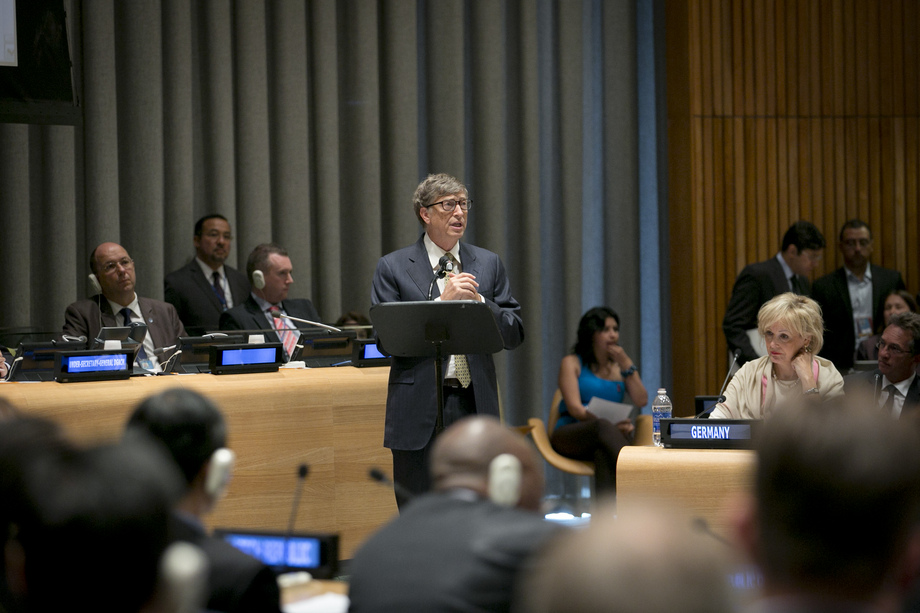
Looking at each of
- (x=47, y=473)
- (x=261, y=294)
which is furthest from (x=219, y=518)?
(x=47, y=473)

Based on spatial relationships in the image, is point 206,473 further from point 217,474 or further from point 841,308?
point 841,308

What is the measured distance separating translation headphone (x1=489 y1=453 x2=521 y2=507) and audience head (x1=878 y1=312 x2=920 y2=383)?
251 cm

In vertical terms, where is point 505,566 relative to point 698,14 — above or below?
below

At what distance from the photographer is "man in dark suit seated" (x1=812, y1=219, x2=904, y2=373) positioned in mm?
6250

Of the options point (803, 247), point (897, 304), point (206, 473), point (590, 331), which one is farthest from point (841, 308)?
point (206, 473)

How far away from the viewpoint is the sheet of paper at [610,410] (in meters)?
5.70

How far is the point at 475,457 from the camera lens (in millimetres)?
1757

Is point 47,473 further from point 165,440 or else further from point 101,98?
point 101,98

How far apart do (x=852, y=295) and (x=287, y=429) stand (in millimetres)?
3876

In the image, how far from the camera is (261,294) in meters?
5.45

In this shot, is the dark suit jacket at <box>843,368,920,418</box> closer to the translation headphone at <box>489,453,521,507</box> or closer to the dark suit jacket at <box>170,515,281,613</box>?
the translation headphone at <box>489,453,521,507</box>

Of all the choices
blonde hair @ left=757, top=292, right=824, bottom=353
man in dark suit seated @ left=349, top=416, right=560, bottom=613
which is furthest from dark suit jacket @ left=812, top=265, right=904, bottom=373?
man in dark suit seated @ left=349, top=416, right=560, bottom=613

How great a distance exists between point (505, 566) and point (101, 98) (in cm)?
513

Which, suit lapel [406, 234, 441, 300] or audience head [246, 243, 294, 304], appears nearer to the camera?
suit lapel [406, 234, 441, 300]
